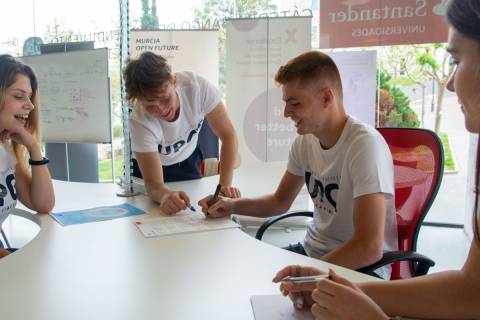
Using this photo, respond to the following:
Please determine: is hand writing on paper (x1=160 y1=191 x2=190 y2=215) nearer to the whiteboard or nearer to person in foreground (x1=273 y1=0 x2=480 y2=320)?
person in foreground (x1=273 y1=0 x2=480 y2=320)

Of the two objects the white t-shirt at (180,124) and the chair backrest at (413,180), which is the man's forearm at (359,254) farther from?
the white t-shirt at (180,124)

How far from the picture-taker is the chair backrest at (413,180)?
1.66 m

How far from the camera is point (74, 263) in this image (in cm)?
129

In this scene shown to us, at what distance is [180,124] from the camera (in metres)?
2.24

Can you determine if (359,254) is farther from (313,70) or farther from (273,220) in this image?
(313,70)

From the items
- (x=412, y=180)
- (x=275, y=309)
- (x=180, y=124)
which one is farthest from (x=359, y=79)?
(x=275, y=309)

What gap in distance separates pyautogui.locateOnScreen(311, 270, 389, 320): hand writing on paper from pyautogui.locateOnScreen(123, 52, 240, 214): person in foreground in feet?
3.08

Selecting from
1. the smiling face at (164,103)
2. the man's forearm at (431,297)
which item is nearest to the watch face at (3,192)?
the smiling face at (164,103)

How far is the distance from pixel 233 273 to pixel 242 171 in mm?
1937

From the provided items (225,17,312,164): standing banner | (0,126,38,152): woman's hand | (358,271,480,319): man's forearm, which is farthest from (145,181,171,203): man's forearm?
(225,17,312,164): standing banner

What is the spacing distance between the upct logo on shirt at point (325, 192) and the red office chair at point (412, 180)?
16cm

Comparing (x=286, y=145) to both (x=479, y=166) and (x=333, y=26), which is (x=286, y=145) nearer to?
(x=333, y=26)

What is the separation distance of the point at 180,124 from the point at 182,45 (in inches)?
80.4

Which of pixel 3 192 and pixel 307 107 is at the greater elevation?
pixel 307 107
